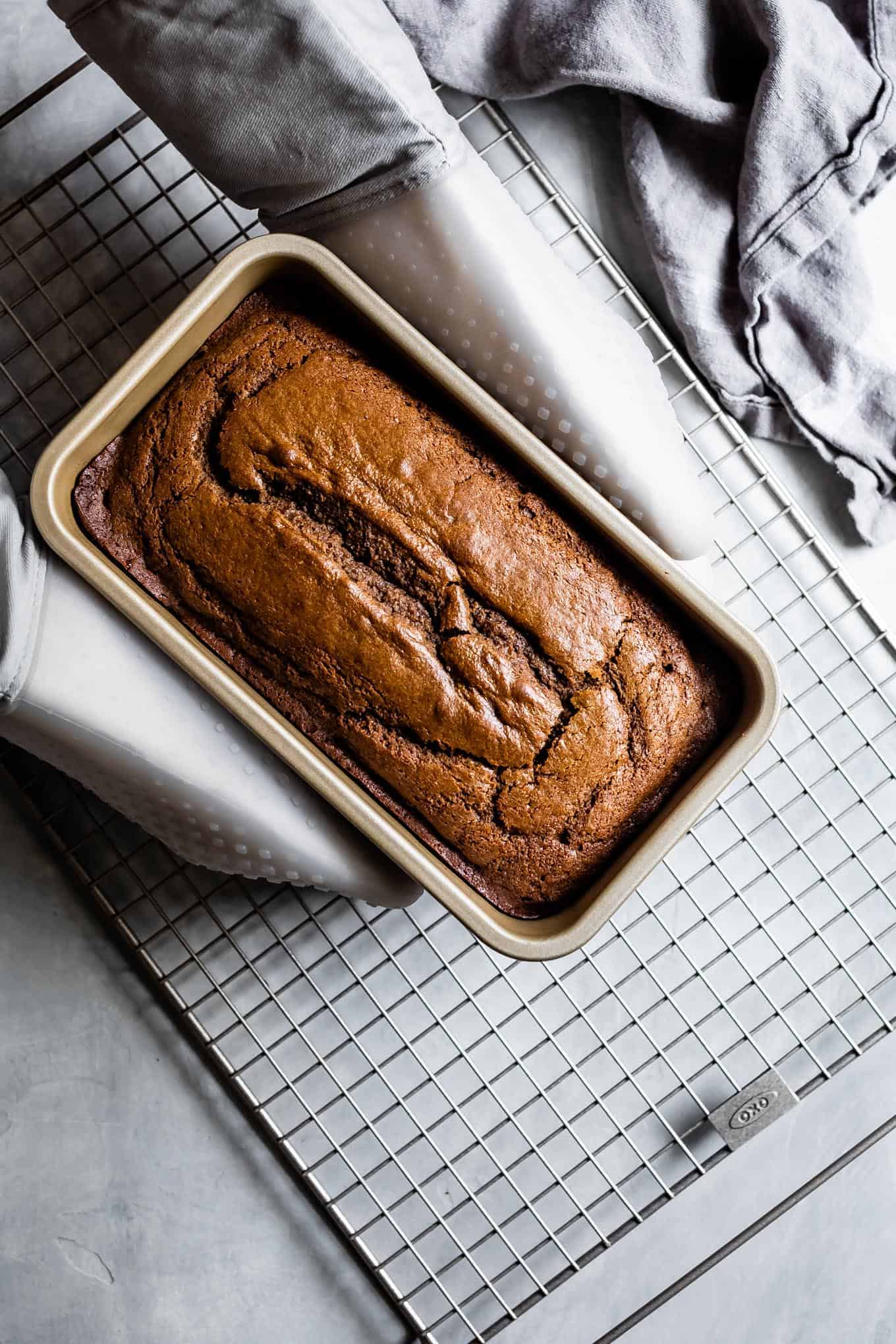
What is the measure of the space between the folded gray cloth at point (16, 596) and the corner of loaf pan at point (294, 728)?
40 mm

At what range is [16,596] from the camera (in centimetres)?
91

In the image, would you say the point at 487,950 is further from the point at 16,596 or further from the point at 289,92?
the point at 289,92

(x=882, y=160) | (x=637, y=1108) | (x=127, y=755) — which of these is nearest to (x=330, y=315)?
(x=127, y=755)

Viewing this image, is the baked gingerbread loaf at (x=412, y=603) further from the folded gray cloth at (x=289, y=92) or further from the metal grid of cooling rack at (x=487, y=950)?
the metal grid of cooling rack at (x=487, y=950)

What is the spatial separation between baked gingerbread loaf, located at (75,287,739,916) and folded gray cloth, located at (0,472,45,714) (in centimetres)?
6

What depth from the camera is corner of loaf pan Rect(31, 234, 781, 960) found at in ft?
2.92

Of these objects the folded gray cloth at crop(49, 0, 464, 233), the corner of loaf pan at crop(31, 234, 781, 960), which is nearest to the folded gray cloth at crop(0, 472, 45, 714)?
the corner of loaf pan at crop(31, 234, 781, 960)

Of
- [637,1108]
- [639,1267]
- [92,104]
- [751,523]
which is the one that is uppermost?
[92,104]

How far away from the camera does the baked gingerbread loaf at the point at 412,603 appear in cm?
91

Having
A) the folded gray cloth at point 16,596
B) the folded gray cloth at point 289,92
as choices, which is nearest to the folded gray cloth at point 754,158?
the folded gray cloth at point 289,92

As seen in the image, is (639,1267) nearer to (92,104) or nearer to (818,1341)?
(818,1341)

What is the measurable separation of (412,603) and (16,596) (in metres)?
0.36

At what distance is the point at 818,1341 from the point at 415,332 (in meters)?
1.26

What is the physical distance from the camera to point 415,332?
3.04 ft
